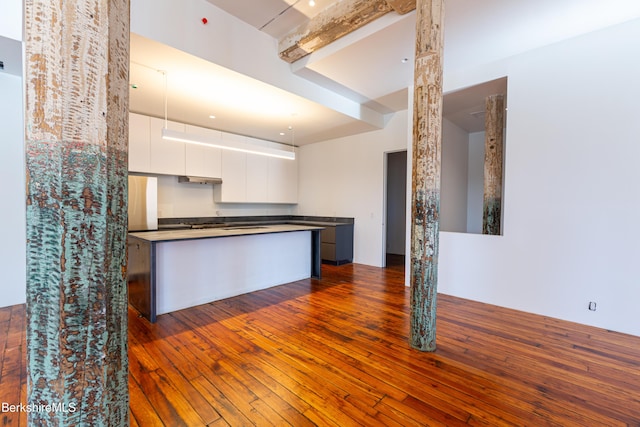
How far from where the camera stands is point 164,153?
4633 millimetres

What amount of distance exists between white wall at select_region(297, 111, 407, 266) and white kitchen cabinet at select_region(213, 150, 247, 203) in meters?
1.71

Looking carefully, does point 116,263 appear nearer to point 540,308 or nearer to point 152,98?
point 152,98

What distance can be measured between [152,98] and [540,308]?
559cm

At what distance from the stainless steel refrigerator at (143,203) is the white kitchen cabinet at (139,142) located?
0.19 m

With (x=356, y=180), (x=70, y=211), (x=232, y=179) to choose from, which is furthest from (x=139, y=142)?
(x=70, y=211)

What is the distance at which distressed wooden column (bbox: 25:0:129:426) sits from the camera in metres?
0.75

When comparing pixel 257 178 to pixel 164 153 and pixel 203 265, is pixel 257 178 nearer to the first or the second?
pixel 164 153

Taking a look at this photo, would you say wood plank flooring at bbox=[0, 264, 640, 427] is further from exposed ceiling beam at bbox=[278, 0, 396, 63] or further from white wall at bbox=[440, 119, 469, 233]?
exposed ceiling beam at bbox=[278, 0, 396, 63]

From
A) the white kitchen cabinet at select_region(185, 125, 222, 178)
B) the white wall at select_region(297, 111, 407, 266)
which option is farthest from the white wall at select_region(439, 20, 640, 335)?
the white kitchen cabinet at select_region(185, 125, 222, 178)

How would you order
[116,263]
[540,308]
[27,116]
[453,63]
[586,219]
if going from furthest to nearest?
[453,63], [540,308], [586,219], [116,263], [27,116]

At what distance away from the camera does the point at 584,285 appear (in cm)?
295

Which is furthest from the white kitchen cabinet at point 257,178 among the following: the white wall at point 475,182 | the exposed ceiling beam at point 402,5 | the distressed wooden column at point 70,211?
the distressed wooden column at point 70,211

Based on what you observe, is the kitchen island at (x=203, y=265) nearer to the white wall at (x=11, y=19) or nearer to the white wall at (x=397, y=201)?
the white wall at (x=11, y=19)

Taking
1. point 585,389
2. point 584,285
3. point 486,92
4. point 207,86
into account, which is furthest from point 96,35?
point 486,92
